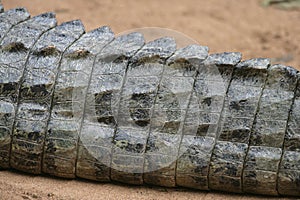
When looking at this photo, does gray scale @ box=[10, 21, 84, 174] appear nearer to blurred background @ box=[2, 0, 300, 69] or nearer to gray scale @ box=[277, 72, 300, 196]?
gray scale @ box=[277, 72, 300, 196]

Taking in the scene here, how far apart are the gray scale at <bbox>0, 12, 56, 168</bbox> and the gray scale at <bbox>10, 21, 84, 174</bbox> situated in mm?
33

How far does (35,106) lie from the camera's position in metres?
2.83

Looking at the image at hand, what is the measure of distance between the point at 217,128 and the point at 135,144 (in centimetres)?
44

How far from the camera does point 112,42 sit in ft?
9.66

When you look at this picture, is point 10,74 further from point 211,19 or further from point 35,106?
point 211,19

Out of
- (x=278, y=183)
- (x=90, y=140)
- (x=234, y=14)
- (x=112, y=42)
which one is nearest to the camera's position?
(x=278, y=183)

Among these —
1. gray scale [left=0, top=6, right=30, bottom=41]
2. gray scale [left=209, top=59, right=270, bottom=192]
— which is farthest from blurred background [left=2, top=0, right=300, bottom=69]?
gray scale [left=209, top=59, right=270, bottom=192]

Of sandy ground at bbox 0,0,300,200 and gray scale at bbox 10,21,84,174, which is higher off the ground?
sandy ground at bbox 0,0,300,200

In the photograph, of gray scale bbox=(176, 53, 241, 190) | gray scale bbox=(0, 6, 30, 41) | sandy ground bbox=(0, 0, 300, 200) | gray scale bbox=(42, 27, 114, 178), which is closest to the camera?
gray scale bbox=(176, 53, 241, 190)

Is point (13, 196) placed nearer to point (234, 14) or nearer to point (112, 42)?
point (112, 42)

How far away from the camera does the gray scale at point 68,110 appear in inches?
109

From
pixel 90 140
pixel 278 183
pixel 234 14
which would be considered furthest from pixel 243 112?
pixel 234 14

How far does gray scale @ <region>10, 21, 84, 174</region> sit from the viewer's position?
9.23ft

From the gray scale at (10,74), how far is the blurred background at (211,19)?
2.34 meters
